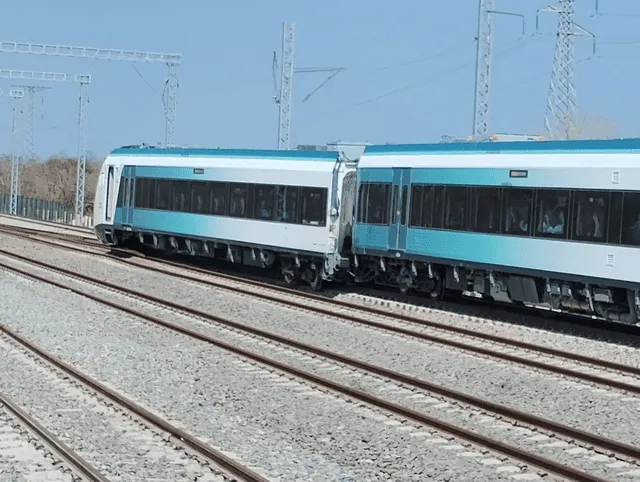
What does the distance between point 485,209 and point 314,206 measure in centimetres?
548

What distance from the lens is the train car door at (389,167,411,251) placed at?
78.3 feet

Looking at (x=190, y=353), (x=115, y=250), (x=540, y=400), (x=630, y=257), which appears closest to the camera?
(x=540, y=400)

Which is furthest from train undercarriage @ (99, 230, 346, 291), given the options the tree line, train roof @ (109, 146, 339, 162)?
the tree line

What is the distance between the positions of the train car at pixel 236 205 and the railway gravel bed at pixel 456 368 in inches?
112


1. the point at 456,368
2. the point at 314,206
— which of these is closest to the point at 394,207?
the point at 314,206

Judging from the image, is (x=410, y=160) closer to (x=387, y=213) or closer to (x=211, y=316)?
(x=387, y=213)

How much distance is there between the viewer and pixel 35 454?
10.2 meters

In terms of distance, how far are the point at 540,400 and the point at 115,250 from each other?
82.5 ft

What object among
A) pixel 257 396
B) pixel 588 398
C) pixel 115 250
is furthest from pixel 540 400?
pixel 115 250

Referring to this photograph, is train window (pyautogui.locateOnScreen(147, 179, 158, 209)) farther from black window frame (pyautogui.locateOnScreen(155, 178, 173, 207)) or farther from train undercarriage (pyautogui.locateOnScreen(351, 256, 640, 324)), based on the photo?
train undercarriage (pyautogui.locateOnScreen(351, 256, 640, 324))

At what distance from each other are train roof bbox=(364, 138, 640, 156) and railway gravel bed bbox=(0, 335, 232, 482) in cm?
974

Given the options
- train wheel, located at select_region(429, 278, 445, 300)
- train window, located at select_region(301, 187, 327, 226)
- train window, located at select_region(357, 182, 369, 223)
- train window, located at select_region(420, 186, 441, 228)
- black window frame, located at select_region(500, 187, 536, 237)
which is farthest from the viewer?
train window, located at select_region(301, 187, 327, 226)

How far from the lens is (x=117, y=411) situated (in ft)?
40.0

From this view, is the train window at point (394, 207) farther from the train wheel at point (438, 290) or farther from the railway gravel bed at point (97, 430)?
the railway gravel bed at point (97, 430)
